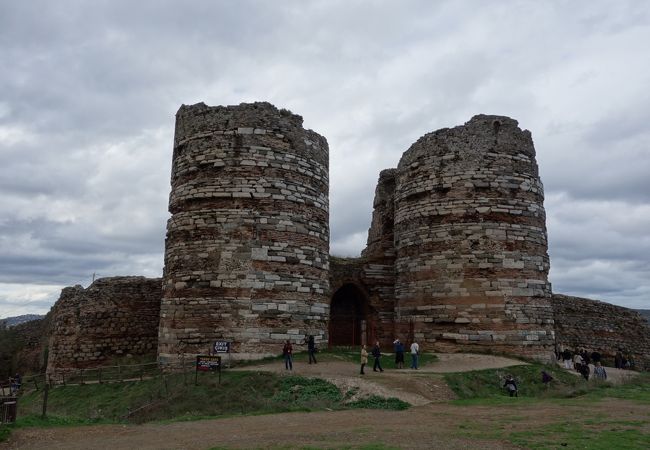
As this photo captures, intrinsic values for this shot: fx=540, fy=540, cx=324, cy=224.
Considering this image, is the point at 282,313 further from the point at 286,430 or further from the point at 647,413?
the point at 647,413

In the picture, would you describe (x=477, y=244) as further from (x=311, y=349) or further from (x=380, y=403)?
(x=380, y=403)

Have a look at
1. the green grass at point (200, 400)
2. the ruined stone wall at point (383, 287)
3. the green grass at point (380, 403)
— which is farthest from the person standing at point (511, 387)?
the ruined stone wall at point (383, 287)

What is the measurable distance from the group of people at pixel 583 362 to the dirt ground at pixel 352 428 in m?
6.80

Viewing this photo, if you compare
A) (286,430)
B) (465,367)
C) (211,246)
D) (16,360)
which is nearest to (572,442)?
(286,430)

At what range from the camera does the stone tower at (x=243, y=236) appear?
1825 cm

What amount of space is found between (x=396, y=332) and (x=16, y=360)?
22.3 m

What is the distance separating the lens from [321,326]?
65.2ft

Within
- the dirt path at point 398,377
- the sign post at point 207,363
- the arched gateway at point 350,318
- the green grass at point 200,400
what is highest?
the arched gateway at point 350,318

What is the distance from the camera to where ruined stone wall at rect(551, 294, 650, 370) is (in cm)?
2977

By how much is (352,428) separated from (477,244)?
12.4 m

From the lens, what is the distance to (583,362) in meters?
22.8

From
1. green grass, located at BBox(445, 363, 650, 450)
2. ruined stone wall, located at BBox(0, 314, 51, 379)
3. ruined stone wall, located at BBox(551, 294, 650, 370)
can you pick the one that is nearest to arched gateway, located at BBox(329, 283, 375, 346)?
green grass, located at BBox(445, 363, 650, 450)

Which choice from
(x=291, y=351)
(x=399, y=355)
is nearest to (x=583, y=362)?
(x=399, y=355)

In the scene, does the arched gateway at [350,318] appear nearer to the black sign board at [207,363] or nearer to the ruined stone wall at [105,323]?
the ruined stone wall at [105,323]
